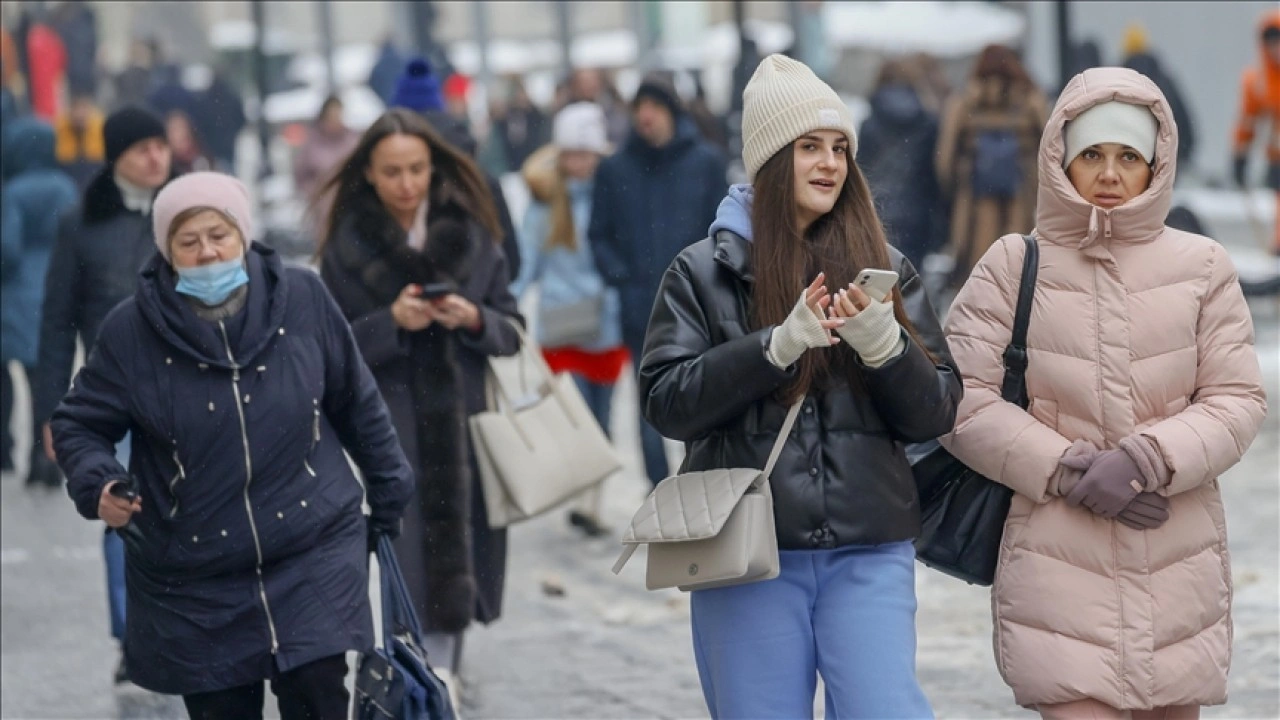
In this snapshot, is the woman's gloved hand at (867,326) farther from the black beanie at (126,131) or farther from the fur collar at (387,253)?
the black beanie at (126,131)

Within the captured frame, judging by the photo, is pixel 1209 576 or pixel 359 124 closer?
pixel 1209 576

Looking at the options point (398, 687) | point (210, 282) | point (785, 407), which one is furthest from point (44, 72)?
point (785, 407)

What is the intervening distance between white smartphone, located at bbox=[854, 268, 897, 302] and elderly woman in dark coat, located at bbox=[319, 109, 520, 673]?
277 centimetres

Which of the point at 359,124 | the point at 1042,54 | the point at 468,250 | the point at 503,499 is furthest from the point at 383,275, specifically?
the point at 359,124

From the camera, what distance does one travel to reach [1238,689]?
727 cm

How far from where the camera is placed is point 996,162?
15164mm

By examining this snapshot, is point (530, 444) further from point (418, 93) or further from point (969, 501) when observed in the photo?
point (418, 93)

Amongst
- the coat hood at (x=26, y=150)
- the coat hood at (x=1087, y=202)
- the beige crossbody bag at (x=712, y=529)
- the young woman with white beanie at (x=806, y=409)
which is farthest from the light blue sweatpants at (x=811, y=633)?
the coat hood at (x=26, y=150)

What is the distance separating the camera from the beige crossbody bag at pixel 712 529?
4691 millimetres

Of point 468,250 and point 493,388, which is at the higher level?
point 468,250

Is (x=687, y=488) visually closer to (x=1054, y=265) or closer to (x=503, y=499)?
(x=1054, y=265)

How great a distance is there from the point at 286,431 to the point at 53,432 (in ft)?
1.89

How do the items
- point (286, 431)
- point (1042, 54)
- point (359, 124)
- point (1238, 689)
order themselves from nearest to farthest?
point (286, 431), point (1238, 689), point (1042, 54), point (359, 124)

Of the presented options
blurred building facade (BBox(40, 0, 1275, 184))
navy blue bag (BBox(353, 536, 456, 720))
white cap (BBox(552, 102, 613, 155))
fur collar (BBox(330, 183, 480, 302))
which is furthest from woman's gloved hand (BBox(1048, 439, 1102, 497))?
blurred building facade (BBox(40, 0, 1275, 184))
